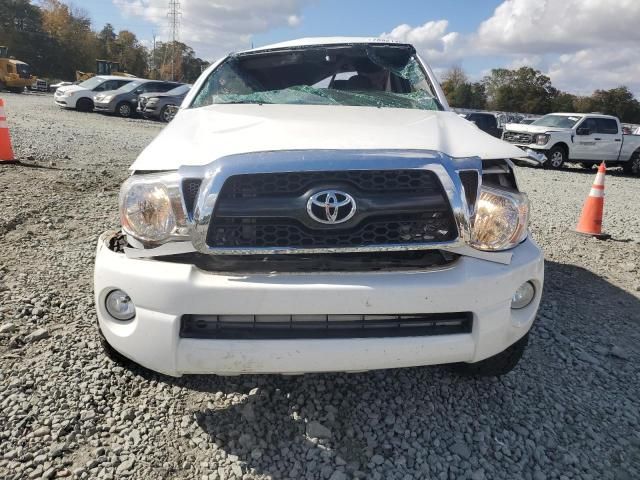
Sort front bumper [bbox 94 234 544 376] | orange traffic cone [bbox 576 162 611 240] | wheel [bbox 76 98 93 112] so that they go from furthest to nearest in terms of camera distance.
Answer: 1. wheel [bbox 76 98 93 112]
2. orange traffic cone [bbox 576 162 611 240]
3. front bumper [bbox 94 234 544 376]

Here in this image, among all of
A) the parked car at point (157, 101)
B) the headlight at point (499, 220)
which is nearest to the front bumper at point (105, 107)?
the parked car at point (157, 101)

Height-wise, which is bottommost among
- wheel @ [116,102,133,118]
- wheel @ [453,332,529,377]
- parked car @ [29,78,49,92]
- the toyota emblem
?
→ wheel @ [453,332,529,377]

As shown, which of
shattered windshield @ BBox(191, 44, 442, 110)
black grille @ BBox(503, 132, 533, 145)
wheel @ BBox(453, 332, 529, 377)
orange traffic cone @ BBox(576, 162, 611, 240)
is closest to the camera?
wheel @ BBox(453, 332, 529, 377)

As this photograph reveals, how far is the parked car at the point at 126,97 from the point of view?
1952 cm

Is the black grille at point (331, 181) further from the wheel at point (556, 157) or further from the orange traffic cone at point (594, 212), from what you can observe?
the wheel at point (556, 157)

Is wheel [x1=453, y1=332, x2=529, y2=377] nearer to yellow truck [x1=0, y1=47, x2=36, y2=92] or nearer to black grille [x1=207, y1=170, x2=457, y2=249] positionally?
black grille [x1=207, y1=170, x2=457, y2=249]

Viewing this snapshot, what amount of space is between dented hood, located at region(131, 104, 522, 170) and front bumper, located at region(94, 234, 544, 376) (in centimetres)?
51

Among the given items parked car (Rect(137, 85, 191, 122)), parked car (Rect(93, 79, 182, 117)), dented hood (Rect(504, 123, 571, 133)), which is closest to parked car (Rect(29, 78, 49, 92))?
parked car (Rect(93, 79, 182, 117))

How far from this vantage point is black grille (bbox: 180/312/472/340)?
194 centimetres

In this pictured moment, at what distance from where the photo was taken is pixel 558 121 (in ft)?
51.3

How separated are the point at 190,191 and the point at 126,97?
65.3 ft

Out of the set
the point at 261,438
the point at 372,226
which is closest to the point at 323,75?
the point at 372,226

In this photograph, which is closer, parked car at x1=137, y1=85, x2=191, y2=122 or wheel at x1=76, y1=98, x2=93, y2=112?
parked car at x1=137, y1=85, x2=191, y2=122

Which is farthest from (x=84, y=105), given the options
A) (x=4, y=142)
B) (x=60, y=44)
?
(x=60, y=44)
